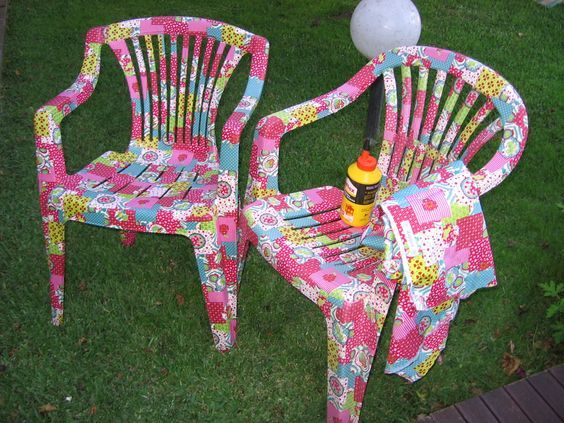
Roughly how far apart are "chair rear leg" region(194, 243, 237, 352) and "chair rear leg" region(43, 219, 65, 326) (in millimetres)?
532

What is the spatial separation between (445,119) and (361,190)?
0.40 m

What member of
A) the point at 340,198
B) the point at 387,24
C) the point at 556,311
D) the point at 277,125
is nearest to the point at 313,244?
the point at 340,198

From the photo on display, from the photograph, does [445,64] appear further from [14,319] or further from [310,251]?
[14,319]

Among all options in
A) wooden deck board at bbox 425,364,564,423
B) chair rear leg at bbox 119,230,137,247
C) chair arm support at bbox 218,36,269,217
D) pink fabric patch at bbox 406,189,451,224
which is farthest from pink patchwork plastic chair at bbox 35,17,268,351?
wooden deck board at bbox 425,364,564,423

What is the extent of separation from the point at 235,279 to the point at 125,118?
1.98 m

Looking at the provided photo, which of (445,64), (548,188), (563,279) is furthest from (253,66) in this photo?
(548,188)

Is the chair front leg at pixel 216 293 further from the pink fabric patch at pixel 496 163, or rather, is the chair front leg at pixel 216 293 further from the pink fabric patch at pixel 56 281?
the pink fabric patch at pixel 496 163

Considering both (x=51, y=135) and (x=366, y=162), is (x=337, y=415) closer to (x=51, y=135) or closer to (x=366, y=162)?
(x=366, y=162)

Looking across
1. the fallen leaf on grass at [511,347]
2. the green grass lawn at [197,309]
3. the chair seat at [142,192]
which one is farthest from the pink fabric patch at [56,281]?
the fallen leaf on grass at [511,347]

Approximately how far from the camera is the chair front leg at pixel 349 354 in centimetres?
176

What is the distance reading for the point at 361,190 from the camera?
1978 millimetres

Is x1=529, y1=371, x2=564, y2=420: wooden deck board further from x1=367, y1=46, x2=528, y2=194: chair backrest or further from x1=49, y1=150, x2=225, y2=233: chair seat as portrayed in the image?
x1=49, y1=150, x2=225, y2=233: chair seat

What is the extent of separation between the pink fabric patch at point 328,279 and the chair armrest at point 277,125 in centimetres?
43

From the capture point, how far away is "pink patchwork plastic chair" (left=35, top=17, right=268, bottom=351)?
2.06 meters
